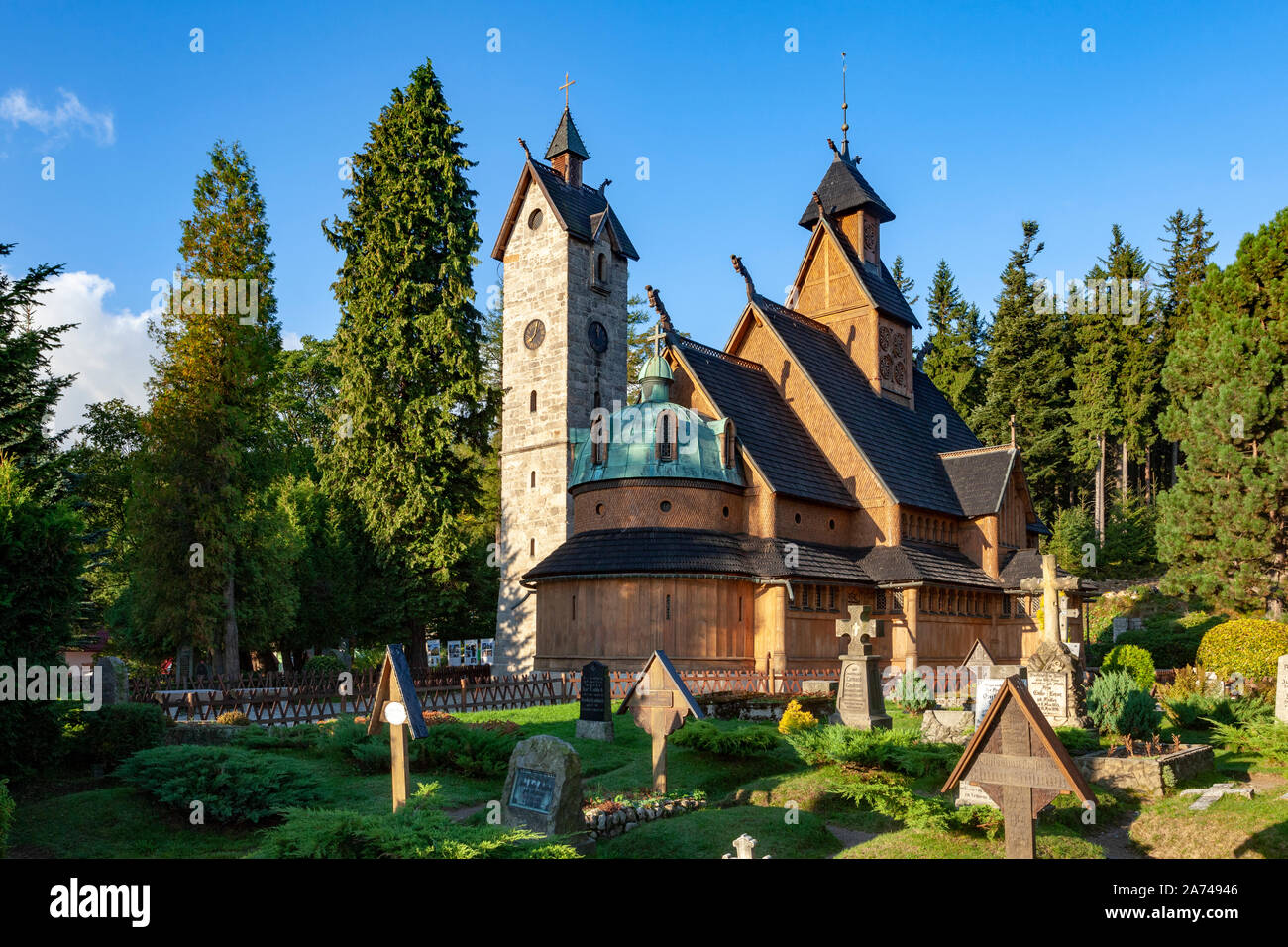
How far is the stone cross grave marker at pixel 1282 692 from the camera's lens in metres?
21.8

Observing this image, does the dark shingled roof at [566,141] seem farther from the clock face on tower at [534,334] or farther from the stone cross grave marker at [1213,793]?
the stone cross grave marker at [1213,793]

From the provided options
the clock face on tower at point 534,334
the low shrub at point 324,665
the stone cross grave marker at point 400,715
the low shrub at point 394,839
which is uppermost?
the clock face on tower at point 534,334

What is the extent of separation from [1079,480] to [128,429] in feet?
192

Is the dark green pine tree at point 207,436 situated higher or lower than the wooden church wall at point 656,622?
higher

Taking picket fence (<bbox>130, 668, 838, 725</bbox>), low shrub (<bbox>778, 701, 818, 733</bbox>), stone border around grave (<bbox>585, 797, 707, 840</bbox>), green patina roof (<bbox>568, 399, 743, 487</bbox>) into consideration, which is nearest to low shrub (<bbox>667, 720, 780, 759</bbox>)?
stone border around grave (<bbox>585, 797, 707, 840</bbox>)

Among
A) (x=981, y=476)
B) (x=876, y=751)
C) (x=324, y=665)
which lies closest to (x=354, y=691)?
(x=324, y=665)

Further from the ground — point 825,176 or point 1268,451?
point 825,176

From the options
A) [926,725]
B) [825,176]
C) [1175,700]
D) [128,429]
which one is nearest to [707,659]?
[926,725]

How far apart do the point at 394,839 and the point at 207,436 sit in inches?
1003

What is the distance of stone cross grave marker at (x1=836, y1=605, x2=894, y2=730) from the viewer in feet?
66.3

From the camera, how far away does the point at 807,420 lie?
3681cm

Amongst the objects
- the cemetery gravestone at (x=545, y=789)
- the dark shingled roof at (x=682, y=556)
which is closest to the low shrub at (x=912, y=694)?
the dark shingled roof at (x=682, y=556)

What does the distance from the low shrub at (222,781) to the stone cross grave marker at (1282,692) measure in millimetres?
20679
